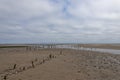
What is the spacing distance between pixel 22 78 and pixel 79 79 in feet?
13.9

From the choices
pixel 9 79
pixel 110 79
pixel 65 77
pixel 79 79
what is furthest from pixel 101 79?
pixel 9 79

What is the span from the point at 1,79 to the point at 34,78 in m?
2.36

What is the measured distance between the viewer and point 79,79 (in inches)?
486

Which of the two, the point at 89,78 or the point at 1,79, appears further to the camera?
the point at 89,78

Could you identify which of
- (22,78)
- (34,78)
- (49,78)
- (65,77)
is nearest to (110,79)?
(65,77)

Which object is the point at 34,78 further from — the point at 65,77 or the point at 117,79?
the point at 117,79

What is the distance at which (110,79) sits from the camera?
12.8 m

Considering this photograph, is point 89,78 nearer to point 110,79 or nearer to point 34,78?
point 110,79

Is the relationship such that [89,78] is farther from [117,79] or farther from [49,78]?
[49,78]

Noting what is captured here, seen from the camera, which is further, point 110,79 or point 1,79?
point 110,79

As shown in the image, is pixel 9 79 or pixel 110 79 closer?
pixel 9 79

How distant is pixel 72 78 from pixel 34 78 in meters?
2.89

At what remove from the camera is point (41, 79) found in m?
12.2

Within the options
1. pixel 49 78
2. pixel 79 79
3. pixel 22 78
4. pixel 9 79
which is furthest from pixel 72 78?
pixel 9 79
